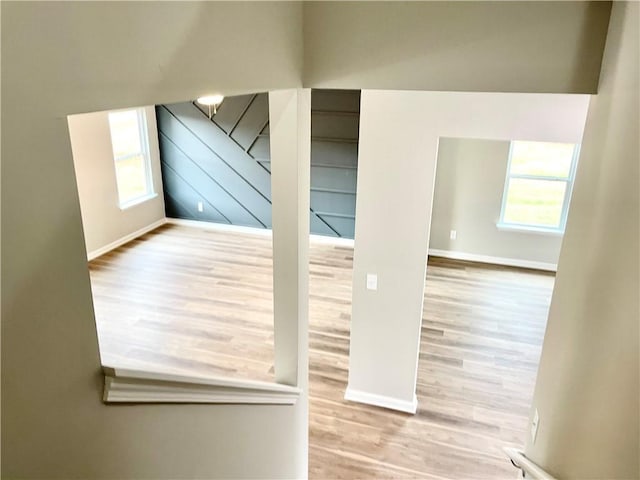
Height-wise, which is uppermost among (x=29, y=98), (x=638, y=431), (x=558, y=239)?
(x=29, y=98)

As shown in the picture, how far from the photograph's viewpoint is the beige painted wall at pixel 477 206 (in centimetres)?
659

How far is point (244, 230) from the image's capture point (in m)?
7.48

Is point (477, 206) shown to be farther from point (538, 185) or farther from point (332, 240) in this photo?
point (332, 240)

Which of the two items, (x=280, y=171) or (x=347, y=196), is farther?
(x=347, y=196)

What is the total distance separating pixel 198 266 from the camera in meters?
6.19

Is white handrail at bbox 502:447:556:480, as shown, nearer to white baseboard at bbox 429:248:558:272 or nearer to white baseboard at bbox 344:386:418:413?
white baseboard at bbox 344:386:418:413

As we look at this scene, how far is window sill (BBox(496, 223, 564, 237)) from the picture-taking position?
661 cm

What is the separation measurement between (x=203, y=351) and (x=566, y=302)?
11.1ft

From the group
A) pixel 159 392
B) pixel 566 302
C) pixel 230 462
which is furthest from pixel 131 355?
pixel 566 302

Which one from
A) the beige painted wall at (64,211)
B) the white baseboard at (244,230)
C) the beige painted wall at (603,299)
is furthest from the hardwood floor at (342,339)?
the beige painted wall at (64,211)

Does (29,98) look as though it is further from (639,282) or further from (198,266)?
(198,266)

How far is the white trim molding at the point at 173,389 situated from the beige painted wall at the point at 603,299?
112cm

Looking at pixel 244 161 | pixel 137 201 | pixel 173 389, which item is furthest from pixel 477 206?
pixel 173 389

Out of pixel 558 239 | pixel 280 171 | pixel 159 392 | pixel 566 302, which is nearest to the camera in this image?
pixel 159 392
